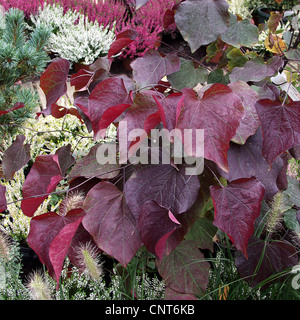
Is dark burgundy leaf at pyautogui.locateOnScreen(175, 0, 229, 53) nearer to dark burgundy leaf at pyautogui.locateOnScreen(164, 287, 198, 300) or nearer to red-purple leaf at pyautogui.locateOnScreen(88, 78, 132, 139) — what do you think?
red-purple leaf at pyautogui.locateOnScreen(88, 78, 132, 139)

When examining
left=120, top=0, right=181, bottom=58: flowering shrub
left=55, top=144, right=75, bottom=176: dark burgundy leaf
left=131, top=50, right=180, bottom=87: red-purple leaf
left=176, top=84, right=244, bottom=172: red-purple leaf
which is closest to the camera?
left=176, top=84, right=244, bottom=172: red-purple leaf

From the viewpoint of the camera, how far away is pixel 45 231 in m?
0.71

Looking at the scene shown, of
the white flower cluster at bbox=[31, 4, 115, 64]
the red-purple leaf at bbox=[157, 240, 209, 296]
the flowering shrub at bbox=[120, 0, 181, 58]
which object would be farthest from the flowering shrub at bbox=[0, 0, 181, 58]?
the red-purple leaf at bbox=[157, 240, 209, 296]

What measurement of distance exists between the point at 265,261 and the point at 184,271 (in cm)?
21

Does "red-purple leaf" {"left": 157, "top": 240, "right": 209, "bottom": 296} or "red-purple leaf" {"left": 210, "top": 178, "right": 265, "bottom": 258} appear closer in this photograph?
"red-purple leaf" {"left": 210, "top": 178, "right": 265, "bottom": 258}

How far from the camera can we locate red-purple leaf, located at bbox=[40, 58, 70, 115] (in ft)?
2.71

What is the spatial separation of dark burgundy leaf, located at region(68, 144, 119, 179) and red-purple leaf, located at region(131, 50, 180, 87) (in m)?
0.20

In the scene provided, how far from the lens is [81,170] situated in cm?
84

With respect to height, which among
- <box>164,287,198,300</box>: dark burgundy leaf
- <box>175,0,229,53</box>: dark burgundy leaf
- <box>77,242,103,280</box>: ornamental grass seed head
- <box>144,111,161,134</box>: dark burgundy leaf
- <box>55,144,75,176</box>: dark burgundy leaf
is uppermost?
<box>175,0,229,53</box>: dark burgundy leaf

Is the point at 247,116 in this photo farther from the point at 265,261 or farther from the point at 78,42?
the point at 78,42

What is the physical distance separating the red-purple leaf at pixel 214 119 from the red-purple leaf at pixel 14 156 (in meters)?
0.52

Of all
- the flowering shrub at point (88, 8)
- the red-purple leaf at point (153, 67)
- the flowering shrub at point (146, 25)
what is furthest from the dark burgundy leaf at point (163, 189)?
the flowering shrub at point (88, 8)

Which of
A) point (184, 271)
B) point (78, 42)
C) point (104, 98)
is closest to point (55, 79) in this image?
point (104, 98)

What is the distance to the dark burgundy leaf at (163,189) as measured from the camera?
680 millimetres
